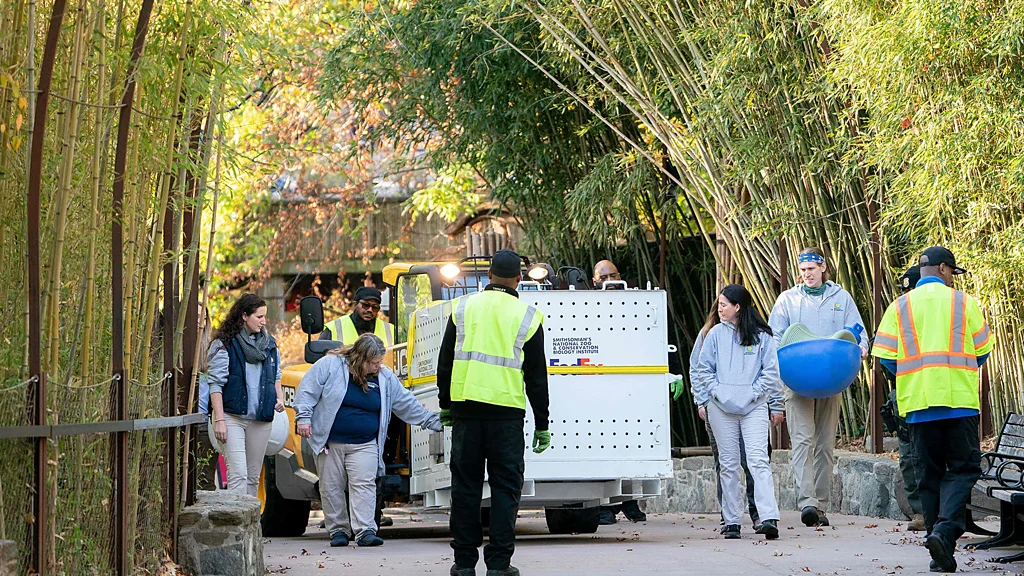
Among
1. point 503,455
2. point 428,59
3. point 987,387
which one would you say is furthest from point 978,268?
point 428,59

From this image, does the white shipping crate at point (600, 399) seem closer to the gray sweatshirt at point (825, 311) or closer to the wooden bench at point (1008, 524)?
the gray sweatshirt at point (825, 311)

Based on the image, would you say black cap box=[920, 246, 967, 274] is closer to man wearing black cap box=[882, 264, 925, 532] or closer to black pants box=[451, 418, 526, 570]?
man wearing black cap box=[882, 264, 925, 532]

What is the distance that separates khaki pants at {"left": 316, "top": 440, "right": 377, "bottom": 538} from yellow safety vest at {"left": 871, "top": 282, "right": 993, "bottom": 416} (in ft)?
11.1

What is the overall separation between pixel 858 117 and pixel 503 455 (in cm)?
478

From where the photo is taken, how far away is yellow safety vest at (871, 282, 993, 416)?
744 cm

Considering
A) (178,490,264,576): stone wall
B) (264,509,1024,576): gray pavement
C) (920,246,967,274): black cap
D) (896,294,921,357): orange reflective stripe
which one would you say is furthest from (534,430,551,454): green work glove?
(920,246,967,274): black cap

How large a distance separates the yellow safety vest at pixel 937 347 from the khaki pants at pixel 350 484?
3375 millimetres

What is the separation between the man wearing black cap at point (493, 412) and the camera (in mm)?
7156

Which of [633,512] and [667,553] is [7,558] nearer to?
[667,553]

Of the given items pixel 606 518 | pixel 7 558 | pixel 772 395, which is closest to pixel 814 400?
pixel 772 395

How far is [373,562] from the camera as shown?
827 cm

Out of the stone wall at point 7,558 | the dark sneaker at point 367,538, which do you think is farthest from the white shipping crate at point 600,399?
the stone wall at point 7,558

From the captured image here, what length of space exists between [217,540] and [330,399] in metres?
2.61

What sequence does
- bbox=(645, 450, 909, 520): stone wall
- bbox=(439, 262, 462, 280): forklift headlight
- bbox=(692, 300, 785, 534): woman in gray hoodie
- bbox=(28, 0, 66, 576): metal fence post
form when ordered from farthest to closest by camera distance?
bbox=(439, 262, 462, 280): forklift headlight < bbox=(645, 450, 909, 520): stone wall < bbox=(692, 300, 785, 534): woman in gray hoodie < bbox=(28, 0, 66, 576): metal fence post
